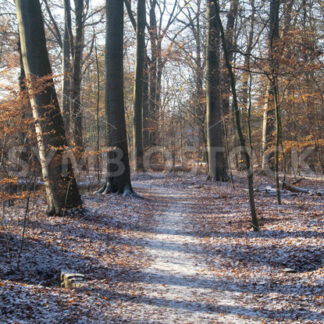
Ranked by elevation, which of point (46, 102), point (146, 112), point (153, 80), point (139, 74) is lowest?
point (46, 102)

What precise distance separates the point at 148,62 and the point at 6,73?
11.0 meters

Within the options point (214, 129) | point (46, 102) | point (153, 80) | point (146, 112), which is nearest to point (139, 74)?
point (153, 80)

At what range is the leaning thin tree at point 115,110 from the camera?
12727mm

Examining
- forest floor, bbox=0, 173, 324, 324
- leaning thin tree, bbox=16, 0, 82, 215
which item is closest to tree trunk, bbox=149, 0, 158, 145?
leaning thin tree, bbox=16, 0, 82, 215

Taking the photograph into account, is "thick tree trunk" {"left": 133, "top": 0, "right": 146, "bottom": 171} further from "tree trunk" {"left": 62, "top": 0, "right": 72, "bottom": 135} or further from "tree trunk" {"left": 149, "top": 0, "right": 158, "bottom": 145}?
"tree trunk" {"left": 62, "top": 0, "right": 72, "bottom": 135}

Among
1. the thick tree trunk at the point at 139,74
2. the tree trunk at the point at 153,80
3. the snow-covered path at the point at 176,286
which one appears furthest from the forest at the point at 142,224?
the tree trunk at the point at 153,80

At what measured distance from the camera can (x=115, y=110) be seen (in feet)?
42.2

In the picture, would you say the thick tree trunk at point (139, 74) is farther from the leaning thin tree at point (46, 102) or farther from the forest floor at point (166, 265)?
the leaning thin tree at point (46, 102)

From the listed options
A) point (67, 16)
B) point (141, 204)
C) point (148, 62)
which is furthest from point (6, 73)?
point (141, 204)

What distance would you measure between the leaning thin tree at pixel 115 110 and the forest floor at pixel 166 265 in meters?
1.87

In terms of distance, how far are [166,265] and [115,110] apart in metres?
7.89

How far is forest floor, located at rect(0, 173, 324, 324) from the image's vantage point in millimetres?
4379

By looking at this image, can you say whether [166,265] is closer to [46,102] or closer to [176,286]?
[176,286]

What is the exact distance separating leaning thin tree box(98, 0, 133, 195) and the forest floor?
6.13ft
